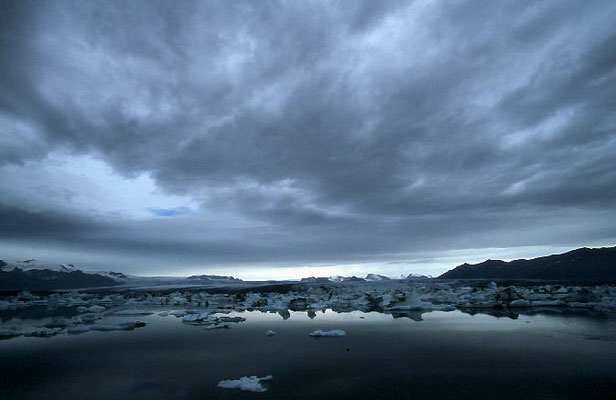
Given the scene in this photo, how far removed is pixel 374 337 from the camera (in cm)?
1161

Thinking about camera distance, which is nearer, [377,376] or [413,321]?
[377,376]

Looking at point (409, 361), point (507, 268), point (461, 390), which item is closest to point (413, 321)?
point (409, 361)

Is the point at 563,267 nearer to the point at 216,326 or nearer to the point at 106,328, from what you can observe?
the point at 216,326

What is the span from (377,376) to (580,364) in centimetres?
505

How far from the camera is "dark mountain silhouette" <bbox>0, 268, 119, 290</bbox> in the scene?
169500 mm

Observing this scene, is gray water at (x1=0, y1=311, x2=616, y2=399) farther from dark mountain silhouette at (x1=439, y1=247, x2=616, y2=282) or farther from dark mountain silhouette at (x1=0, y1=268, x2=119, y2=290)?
dark mountain silhouette at (x1=0, y1=268, x2=119, y2=290)

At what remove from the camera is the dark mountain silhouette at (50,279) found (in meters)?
170

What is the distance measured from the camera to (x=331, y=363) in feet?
26.8

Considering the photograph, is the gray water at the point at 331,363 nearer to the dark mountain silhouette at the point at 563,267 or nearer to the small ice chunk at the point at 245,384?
the small ice chunk at the point at 245,384

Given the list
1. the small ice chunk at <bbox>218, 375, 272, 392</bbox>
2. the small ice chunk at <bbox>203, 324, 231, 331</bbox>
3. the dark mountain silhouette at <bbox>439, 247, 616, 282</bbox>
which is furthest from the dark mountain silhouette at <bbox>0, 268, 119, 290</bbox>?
the small ice chunk at <bbox>218, 375, 272, 392</bbox>

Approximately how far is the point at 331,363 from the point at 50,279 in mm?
240190

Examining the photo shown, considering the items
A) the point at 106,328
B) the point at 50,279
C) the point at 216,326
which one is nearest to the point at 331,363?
the point at 216,326

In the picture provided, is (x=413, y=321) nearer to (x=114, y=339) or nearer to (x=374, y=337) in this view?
(x=374, y=337)

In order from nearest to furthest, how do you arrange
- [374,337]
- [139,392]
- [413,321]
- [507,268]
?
[139,392]
[374,337]
[413,321]
[507,268]
